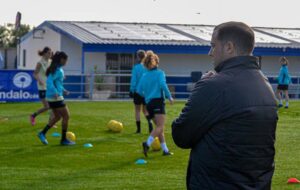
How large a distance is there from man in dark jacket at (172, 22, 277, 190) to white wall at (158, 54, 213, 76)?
37.8 meters

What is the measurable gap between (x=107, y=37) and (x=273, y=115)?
35.8 metres

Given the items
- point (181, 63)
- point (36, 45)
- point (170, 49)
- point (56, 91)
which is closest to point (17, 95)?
point (170, 49)

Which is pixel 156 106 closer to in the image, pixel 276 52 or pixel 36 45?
pixel 276 52

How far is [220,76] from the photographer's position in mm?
4184

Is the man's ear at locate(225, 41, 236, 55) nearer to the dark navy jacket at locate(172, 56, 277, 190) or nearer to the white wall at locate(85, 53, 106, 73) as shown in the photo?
the dark navy jacket at locate(172, 56, 277, 190)

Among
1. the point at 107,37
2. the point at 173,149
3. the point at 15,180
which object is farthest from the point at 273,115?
the point at 107,37

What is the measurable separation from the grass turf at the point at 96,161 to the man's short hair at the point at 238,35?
233 inches

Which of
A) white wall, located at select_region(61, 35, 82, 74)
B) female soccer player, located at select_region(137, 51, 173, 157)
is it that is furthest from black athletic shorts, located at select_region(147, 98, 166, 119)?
white wall, located at select_region(61, 35, 82, 74)

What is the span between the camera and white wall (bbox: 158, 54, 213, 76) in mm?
42469

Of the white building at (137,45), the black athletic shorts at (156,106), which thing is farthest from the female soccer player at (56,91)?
the white building at (137,45)

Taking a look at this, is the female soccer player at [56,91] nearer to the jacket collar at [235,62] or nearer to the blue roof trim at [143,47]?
the jacket collar at [235,62]

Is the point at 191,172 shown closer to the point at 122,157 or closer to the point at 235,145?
the point at 235,145

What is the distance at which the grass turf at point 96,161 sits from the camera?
10289 mm

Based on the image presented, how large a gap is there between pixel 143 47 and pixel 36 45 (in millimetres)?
11419
